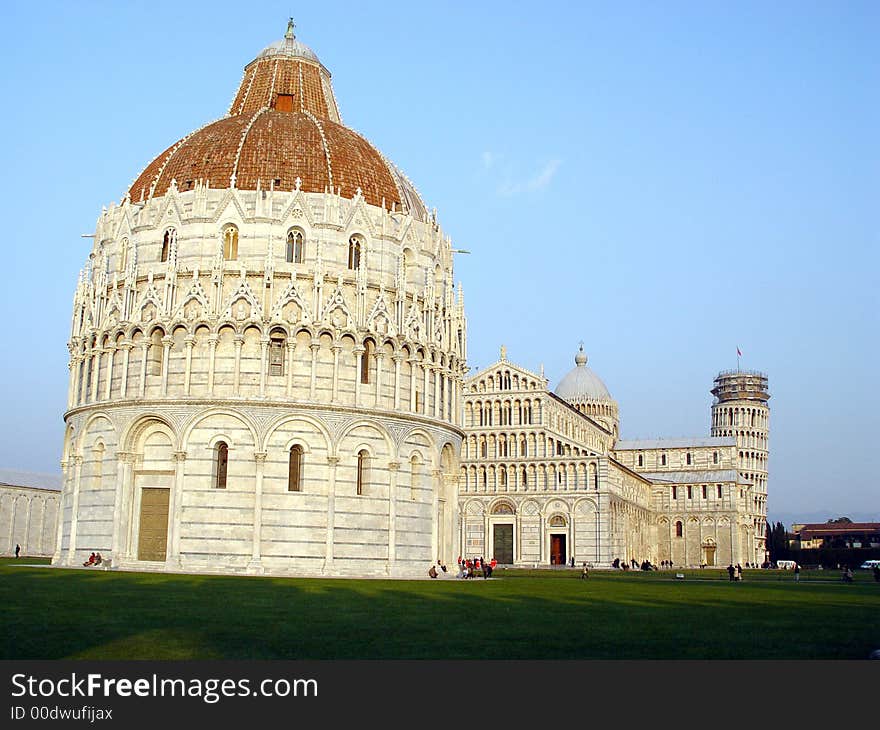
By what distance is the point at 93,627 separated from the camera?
61.9ft

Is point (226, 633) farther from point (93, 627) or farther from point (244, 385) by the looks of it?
point (244, 385)

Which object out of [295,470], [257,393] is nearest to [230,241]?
[257,393]

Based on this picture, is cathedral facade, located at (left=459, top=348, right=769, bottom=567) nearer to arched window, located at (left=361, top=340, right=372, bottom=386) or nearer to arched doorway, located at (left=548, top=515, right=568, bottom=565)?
arched doorway, located at (left=548, top=515, right=568, bottom=565)

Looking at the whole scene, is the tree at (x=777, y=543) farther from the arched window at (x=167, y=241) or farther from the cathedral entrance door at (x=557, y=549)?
the arched window at (x=167, y=241)

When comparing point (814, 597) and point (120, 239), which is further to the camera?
point (120, 239)

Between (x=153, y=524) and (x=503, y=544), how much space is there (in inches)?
2237

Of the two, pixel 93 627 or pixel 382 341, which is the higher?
pixel 382 341

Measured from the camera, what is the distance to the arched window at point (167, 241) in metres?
48.8

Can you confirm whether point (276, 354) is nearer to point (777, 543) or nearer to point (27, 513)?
point (27, 513)

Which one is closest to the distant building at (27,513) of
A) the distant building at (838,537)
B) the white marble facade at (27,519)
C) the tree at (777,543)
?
the white marble facade at (27,519)

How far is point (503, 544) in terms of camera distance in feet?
324

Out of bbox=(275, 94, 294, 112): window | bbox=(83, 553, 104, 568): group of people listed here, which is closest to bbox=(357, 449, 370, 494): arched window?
bbox=(83, 553, 104, 568): group of people

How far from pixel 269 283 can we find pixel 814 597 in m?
26.0

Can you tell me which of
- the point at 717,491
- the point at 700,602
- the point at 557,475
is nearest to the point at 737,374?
the point at 717,491
